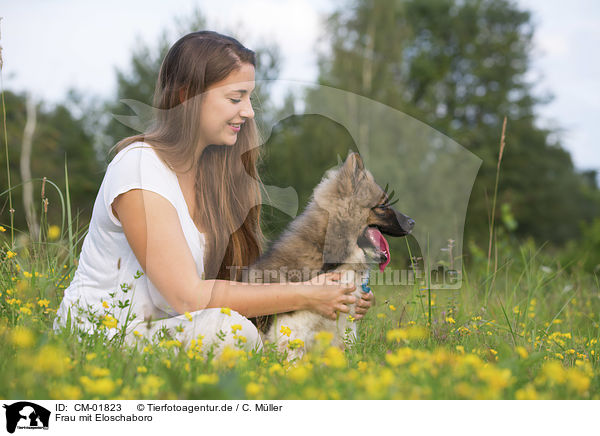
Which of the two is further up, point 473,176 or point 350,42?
point 350,42

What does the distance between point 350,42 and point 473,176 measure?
1620cm

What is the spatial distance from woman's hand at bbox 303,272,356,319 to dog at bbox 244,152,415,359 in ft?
0.45

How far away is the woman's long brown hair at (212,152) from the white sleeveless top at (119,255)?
0.57ft

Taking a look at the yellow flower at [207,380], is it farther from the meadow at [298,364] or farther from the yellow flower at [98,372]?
the yellow flower at [98,372]

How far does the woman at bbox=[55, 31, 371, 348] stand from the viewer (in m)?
2.37

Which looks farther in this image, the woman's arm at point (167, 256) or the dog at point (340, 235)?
the dog at point (340, 235)

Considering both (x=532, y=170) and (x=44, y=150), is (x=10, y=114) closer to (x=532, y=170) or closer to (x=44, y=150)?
(x=44, y=150)

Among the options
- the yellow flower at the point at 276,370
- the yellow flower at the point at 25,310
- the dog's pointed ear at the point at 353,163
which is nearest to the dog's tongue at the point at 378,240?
the dog's pointed ear at the point at 353,163

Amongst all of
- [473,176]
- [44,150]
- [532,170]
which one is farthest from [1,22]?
[532,170]

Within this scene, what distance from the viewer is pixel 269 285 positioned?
2609mm

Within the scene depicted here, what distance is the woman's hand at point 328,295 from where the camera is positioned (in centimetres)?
267

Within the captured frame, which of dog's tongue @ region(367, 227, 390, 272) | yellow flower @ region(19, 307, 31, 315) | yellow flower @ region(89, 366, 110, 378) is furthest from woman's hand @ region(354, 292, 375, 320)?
yellow flower @ region(19, 307, 31, 315)

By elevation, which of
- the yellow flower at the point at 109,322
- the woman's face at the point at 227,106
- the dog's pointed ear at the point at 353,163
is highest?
the woman's face at the point at 227,106
